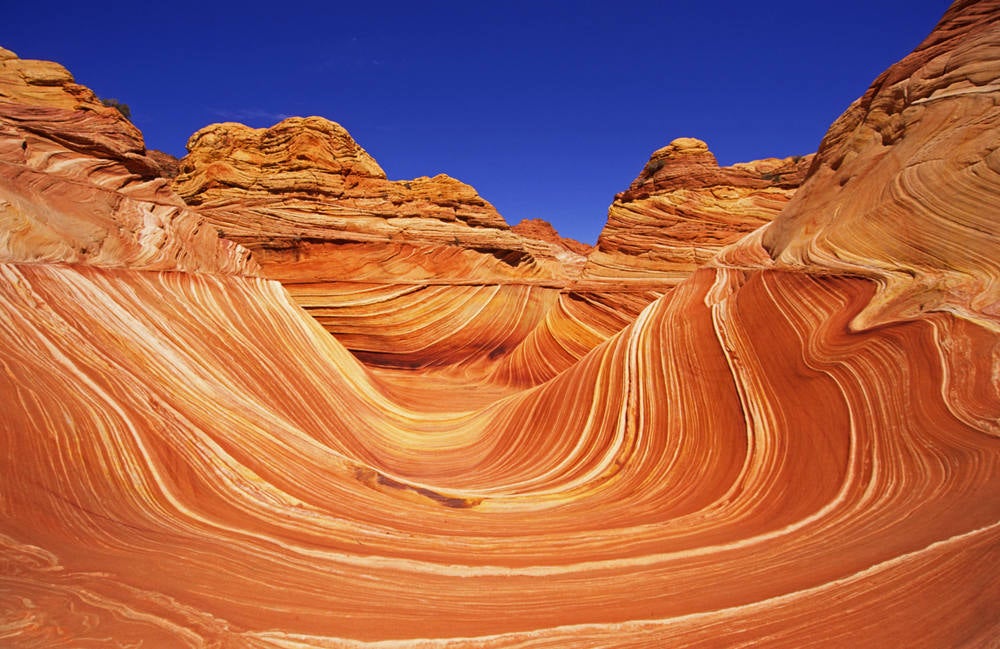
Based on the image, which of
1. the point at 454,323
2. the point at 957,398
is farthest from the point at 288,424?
the point at 454,323

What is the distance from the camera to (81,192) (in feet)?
18.7

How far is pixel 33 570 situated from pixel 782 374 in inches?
192

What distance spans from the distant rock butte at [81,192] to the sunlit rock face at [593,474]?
332 mm

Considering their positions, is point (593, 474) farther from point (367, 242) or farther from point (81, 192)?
point (367, 242)

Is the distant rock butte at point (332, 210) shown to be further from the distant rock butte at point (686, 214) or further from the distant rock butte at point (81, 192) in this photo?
the distant rock butte at point (686, 214)

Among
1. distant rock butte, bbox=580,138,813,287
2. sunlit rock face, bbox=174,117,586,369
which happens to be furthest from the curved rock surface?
sunlit rock face, bbox=174,117,586,369

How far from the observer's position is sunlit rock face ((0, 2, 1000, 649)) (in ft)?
6.70

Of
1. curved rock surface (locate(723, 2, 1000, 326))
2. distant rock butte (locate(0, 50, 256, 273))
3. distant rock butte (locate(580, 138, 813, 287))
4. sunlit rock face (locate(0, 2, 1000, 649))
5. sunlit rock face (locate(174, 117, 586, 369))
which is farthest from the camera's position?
sunlit rock face (locate(174, 117, 586, 369))

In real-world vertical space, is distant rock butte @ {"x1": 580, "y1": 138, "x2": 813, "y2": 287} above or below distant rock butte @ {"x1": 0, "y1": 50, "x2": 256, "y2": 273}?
above

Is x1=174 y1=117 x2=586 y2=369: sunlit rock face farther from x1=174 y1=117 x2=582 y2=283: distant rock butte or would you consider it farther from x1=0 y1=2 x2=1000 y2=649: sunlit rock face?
x1=0 y1=2 x2=1000 y2=649: sunlit rock face

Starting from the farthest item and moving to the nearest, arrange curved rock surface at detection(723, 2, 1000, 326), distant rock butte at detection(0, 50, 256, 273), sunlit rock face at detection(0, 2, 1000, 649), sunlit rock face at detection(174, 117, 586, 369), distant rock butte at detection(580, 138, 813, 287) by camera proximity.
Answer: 1. sunlit rock face at detection(174, 117, 586, 369)
2. distant rock butte at detection(580, 138, 813, 287)
3. distant rock butte at detection(0, 50, 256, 273)
4. curved rock surface at detection(723, 2, 1000, 326)
5. sunlit rock face at detection(0, 2, 1000, 649)

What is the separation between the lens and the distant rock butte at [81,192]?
4.66 metres

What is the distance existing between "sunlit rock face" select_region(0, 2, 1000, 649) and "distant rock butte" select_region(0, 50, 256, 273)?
1.09ft

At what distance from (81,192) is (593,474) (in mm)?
6392
